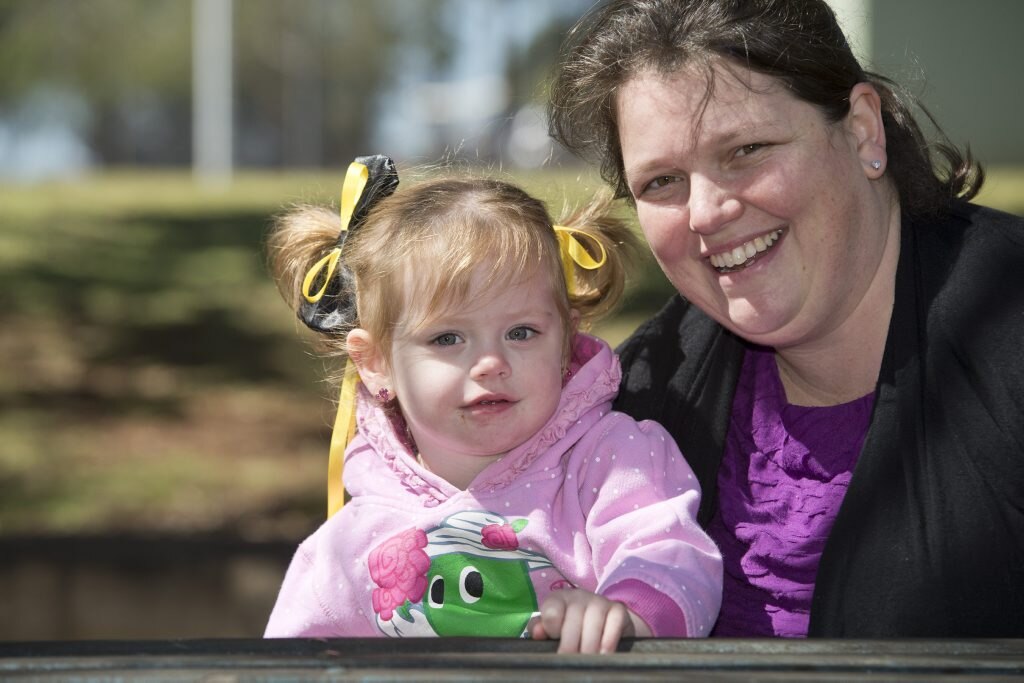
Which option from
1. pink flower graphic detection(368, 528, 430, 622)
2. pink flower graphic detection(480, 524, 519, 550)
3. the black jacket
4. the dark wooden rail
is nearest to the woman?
the black jacket

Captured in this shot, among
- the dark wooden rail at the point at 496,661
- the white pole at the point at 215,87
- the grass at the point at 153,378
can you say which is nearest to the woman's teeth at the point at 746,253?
the dark wooden rail at the point at 496,661

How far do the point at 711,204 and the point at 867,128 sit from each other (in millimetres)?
343

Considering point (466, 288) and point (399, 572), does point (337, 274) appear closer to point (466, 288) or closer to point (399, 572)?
point (466, 288)

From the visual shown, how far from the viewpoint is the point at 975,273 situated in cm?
214

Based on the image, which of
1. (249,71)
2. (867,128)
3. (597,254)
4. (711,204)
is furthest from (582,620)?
(249,71)

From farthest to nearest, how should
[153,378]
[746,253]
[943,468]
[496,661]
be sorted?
[153,378], [746,253], [943,468], [496,661]

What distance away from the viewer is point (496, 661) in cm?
129

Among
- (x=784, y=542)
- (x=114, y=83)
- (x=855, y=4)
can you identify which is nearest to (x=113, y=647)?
(x=784, y=542)

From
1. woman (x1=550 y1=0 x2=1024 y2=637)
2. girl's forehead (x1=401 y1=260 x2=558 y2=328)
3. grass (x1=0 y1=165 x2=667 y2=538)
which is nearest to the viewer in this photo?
woman (x1=550 y1=0 x2=1024 y2=637)

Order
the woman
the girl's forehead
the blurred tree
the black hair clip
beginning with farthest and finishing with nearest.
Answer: the blurred tree < the black hair clip < the girl's forehead < the woman

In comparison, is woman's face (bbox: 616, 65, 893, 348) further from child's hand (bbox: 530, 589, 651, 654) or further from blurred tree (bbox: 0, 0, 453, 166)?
blurred tree (bbox: 0, 0, 453, 166)

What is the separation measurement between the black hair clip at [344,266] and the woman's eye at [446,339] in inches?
11.7

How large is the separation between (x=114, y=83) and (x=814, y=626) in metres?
34.4

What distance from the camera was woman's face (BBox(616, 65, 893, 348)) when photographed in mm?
2221
